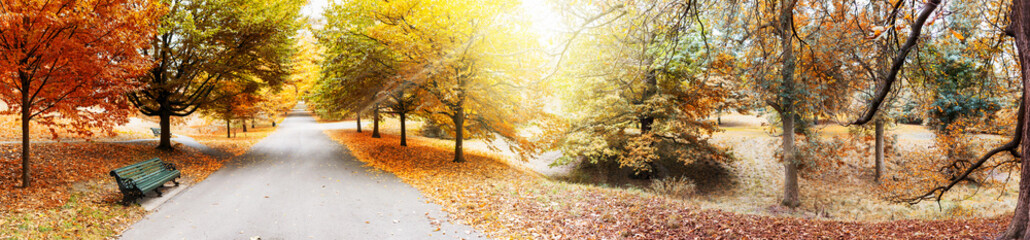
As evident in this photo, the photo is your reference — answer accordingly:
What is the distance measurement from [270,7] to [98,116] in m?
5.91

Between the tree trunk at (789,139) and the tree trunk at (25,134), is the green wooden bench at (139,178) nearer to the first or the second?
the tree trunk at (25,134)

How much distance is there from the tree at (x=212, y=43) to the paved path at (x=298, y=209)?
4.08 metres

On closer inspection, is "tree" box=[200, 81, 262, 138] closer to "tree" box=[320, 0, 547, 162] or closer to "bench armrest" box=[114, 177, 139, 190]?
"tree" box=[320, 0, 547, 162]

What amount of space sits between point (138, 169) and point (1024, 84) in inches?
502

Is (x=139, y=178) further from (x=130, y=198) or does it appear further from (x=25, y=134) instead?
(x=25, y=134)

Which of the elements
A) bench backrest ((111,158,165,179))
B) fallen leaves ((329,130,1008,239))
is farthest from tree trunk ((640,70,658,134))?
bench backrest ((111,158,165,179))

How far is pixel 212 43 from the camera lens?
14.0 m

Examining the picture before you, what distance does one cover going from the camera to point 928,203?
1305 centimetres

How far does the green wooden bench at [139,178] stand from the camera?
24.4 feet

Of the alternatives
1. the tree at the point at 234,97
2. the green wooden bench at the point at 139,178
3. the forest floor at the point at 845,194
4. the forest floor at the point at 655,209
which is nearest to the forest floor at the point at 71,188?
the green wooden bench at the point at 139,178

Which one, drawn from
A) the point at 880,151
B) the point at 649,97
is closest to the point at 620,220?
the point at 649,97

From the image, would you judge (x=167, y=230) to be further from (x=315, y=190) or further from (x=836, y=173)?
(x=836, y=173)

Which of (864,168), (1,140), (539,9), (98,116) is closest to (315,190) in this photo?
(98,116)

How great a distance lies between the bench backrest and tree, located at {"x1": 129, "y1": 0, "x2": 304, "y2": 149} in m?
5.09
